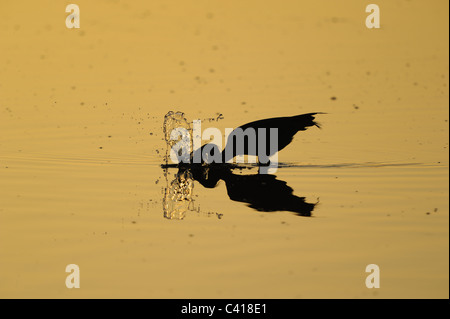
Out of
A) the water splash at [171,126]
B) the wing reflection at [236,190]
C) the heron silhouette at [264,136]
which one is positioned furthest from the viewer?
the water splash at [171,126]

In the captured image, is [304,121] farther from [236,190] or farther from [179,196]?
[179,196]

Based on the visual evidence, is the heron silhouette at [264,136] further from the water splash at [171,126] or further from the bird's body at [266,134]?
the water splash at [171,126]

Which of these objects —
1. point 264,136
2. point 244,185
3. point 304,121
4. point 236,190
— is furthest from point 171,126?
point 236,190

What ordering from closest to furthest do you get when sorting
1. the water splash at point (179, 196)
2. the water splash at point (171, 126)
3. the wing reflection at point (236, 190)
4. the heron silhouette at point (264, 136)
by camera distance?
the water splash at point (179, 196), the wing reflection at point (236, 190), the heron silhouette at point (264, 136), the water splash at point (171, 126)

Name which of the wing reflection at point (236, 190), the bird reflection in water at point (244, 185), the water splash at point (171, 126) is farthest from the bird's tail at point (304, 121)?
the water splash at point (171, 126)

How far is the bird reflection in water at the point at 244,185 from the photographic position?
7477mm

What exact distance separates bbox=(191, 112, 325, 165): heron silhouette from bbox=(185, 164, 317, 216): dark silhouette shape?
0.94 feet

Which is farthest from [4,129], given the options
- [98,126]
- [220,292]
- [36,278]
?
[220,292]

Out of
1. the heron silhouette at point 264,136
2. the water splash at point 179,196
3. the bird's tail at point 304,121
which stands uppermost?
the bird's tail at point 304,121

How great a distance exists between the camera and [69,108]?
41.6 feet

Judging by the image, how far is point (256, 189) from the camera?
8.23m

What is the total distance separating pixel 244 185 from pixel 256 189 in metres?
0.23

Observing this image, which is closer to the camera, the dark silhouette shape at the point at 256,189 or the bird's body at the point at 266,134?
A: the dark silhouette shape at the point at 256,189

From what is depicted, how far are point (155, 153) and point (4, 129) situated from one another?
107 inches
